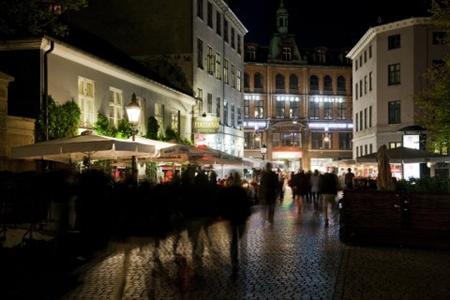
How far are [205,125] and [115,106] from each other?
35.7 ft

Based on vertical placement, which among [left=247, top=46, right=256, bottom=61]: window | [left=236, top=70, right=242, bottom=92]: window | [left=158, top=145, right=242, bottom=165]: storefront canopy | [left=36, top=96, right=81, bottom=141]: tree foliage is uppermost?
[left=247, top=46, right=256, bottom=61]: window

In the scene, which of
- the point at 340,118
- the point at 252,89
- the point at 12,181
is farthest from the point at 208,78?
the point at 340,118

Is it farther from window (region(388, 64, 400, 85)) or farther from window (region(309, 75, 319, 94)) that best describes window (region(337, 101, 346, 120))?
window (region(388, 64, 400, 85))

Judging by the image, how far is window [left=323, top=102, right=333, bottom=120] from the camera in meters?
80.1

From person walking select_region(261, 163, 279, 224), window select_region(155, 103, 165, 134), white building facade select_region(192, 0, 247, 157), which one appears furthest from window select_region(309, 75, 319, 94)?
person walking select_region(261, 163, 279, 224)

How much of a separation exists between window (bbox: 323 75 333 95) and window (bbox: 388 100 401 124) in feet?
92.2

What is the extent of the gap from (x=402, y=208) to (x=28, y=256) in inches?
317

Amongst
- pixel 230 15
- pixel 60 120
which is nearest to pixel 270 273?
pixel 60 120

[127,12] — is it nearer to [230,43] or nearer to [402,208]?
[230,43]

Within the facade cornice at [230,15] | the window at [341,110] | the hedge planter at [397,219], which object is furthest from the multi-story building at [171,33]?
the window at [341,110]

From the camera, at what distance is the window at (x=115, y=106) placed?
84.6ft

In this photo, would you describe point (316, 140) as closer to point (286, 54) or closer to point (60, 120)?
point (286, 54)

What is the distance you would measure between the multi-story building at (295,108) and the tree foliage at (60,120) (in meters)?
56.1

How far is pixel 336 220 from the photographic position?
2253 centimetres
